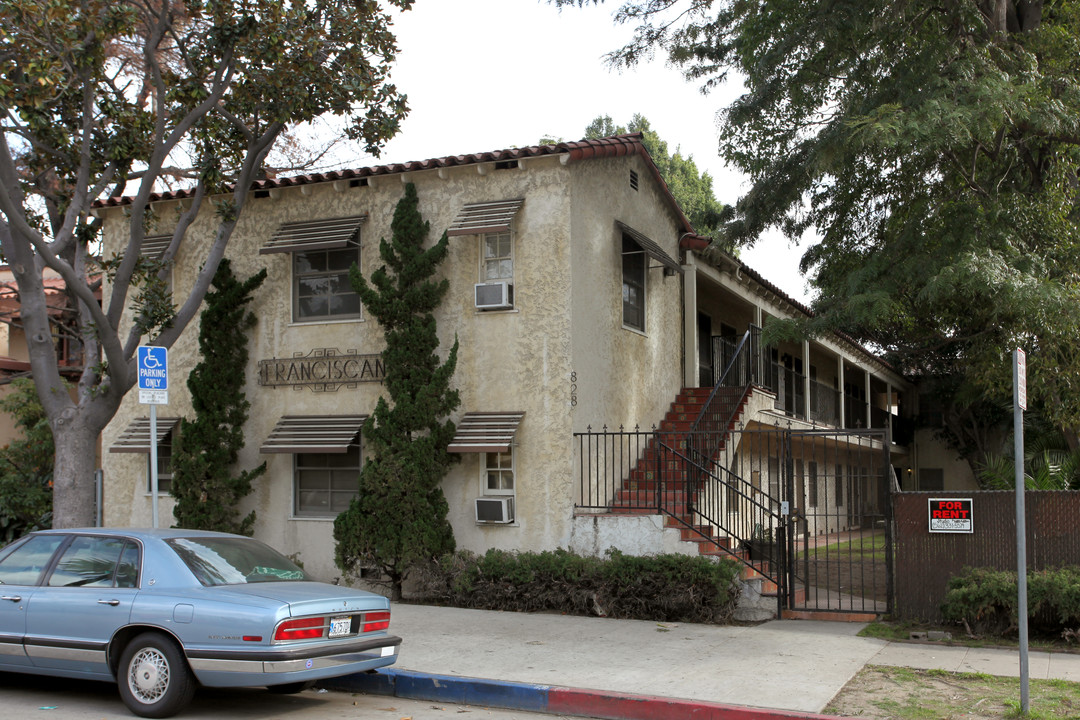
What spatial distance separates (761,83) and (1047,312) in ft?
17.1

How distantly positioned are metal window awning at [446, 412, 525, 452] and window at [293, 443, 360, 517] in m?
1.90

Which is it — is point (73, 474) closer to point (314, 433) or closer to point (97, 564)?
point (314, 433)

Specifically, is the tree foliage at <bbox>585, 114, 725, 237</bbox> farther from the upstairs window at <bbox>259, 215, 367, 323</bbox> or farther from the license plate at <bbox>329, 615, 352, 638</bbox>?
the license plate at <bbox>329, 615, 352, 638</bbox>

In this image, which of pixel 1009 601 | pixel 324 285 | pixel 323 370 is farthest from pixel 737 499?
pixel 324 285

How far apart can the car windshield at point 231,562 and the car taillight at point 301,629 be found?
0.77 meters

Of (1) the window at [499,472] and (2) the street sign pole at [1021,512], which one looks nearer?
(2) the street sign pole at [1021,512]

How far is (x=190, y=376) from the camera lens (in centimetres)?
1430

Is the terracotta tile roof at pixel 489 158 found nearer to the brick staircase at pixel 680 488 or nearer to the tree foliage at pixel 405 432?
the tree foliage at pixel 405 432

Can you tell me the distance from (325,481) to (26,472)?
22.1 ft

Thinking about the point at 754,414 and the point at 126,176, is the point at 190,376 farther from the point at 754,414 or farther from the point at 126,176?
the point at 754,414

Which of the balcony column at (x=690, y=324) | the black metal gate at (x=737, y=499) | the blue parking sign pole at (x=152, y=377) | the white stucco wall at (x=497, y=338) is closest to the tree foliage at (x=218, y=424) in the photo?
the white stucco wall at (x=497, y=338)

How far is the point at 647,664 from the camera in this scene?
888 cm

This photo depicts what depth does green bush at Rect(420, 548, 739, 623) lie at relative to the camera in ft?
37.1

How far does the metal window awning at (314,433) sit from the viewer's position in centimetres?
1352
